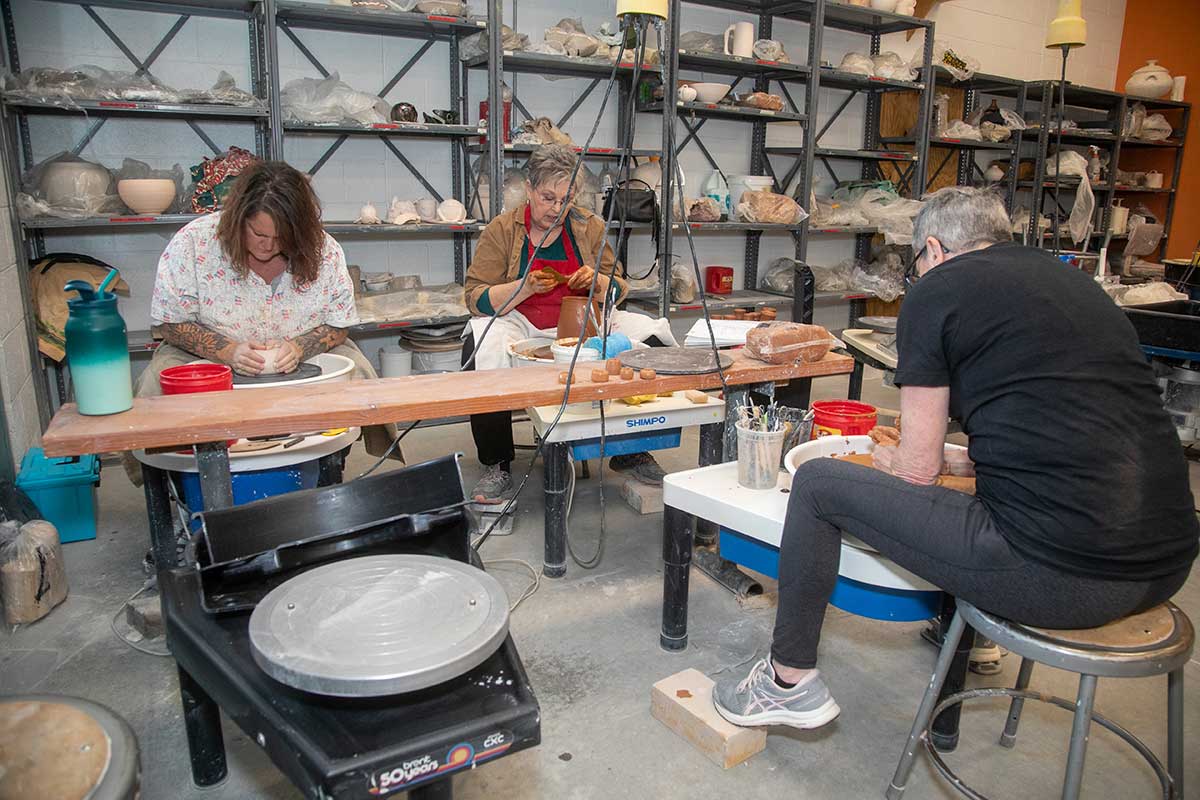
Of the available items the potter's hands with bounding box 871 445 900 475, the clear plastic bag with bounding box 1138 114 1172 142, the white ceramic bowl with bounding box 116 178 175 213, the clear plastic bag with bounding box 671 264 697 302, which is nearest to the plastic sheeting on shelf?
the white ceramic bowl with bounding box 116 178 175 213

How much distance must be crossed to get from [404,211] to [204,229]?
5.22ft

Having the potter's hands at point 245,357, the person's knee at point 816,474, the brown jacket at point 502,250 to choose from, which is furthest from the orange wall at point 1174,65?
the potter's hands at point 245,357

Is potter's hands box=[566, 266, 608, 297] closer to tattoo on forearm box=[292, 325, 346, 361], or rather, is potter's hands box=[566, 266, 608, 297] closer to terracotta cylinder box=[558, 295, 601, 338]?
terracotta cylinder box=[558, 295, 601, 338]

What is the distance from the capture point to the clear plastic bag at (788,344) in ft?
7.75

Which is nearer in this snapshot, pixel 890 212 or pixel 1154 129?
pixel 890 212

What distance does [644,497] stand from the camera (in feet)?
10.0

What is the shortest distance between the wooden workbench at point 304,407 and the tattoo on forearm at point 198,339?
512 millimetres

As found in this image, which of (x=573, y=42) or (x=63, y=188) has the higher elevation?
(x=573, y=42)

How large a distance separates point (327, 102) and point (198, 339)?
5.73 feet

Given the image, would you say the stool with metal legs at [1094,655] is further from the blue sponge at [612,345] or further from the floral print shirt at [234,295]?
the floral print shirt at [234,295]

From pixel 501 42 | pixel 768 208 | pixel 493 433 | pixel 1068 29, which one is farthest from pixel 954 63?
pixel 493 433

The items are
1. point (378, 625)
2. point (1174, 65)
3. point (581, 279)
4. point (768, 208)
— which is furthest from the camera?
point (1174, 65)

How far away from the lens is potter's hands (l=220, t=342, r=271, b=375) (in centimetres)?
239

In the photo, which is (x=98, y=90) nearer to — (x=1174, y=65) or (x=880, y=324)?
(x=880, y=324)
